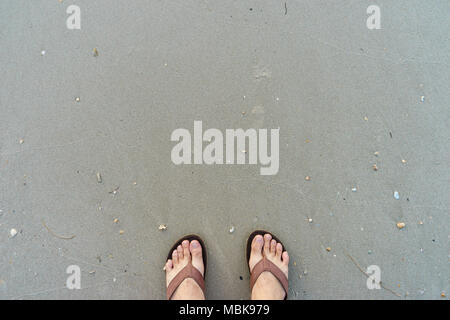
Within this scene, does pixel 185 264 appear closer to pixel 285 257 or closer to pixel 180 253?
pixel 180 253

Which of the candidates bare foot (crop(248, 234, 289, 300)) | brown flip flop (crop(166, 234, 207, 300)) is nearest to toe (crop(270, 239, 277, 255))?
bare foot (crop(248, 234, 289, 300))

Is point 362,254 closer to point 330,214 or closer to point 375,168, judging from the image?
point 330,214

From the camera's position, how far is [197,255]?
63.6 inches

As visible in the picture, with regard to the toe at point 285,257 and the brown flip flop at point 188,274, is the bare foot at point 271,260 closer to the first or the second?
the toe at point 285,257

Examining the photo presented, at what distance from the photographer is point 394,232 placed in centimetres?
163

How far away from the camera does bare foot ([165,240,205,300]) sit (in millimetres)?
Result: 1586
